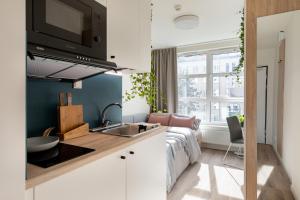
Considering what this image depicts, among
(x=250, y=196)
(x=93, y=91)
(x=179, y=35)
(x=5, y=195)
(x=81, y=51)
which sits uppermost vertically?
(x=179, y=35)

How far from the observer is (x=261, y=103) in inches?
67.8

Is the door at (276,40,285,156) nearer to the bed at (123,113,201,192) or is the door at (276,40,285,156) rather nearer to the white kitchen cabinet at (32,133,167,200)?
the white kitchen cabinet at (32,133,167,200)

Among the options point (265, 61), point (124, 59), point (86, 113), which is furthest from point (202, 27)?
point (86, 113)

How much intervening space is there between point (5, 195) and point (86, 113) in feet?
3.70

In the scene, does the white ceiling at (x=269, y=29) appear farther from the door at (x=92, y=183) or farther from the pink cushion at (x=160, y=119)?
the pink cushion at (x=160, y=119)

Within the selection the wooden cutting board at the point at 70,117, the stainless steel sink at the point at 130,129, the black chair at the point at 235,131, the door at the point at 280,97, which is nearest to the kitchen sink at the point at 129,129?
the stainless steel sink at the point at 130,129

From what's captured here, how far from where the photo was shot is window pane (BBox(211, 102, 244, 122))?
4282 mm

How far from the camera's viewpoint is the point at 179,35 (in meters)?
3.83

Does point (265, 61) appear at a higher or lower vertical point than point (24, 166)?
higher

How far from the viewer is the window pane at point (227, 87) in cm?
426

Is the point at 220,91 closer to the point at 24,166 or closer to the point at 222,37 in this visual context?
the point at 222,37

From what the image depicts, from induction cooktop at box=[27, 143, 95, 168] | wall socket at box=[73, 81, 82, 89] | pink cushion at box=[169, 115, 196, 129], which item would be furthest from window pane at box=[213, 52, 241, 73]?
induction cooktop at box=[27, 143, 95, 168]

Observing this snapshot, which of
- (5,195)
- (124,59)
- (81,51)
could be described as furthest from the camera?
(124,59)

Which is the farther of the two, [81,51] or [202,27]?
[202,27]
